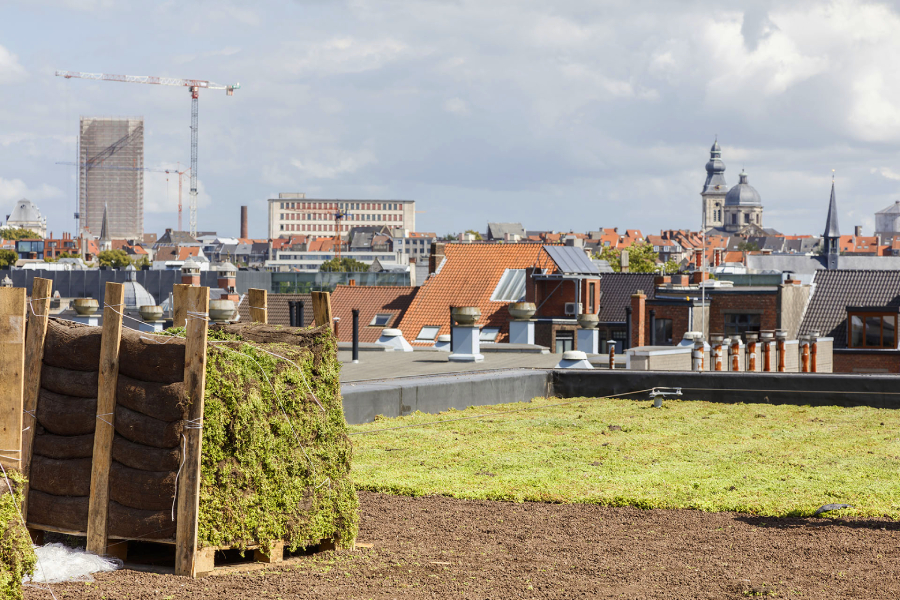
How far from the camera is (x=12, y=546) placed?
4945mm

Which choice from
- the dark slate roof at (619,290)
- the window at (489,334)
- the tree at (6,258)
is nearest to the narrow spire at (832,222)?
the dark slate roof at (619,290)

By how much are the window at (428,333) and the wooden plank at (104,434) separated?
40637 millimetres

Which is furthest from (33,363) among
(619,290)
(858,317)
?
(619,290)

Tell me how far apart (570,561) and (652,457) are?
5.49 metres

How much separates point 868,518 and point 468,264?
45.8 m

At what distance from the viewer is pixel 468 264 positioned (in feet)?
178

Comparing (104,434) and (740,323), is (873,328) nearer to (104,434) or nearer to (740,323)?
(740,323)

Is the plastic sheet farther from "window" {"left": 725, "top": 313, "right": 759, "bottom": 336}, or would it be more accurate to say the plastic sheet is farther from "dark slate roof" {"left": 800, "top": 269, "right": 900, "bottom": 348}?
"dark slate roof" {"left": 800, "top": 269, "right": 900, "bottom": 348}

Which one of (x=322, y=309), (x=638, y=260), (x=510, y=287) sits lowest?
(x=322, y=309)

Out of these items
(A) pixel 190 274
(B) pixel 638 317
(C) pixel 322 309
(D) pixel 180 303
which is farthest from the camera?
(B) pixel 638 317

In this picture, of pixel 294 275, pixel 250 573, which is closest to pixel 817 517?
pixel 250 573

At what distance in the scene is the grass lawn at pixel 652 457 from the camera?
32.7 feet

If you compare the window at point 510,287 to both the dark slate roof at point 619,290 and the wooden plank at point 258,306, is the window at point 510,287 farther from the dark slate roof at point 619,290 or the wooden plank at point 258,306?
the wooden plank at point 258,306

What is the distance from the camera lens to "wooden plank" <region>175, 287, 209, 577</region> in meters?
6.57
